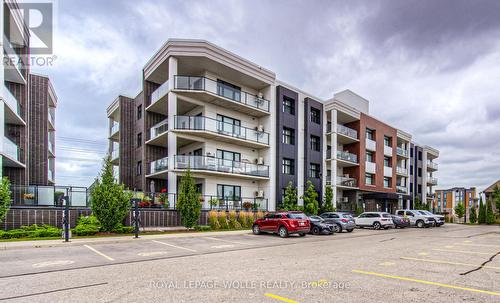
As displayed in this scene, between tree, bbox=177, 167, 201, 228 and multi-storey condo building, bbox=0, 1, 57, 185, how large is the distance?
11229 millimetres

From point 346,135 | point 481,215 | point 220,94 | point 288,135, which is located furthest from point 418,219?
point 220,94

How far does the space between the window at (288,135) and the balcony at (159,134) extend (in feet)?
39.2

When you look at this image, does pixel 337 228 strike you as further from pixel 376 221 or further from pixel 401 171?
pixel 401 171

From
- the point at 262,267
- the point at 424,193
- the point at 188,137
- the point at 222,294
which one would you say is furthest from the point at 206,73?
the point at 424,193

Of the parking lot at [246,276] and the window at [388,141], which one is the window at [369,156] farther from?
the parking lot at [246,276]

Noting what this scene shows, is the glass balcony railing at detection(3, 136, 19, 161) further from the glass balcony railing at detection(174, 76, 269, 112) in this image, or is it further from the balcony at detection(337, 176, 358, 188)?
the balcony at detection(337, 176, 358, 188)

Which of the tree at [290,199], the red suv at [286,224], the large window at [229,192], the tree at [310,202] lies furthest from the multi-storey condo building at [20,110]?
the tree at [310,202]

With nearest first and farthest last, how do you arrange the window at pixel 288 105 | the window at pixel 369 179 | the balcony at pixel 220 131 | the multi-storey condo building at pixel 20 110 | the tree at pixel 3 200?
the tree at pixel 3 200, the multi-storey condo building at pixel 20 110, the balcony at pixel 220 131, the window at pixel 288 105, the window at pixel 369 179

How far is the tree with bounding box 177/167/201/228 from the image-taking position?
70.6 ft

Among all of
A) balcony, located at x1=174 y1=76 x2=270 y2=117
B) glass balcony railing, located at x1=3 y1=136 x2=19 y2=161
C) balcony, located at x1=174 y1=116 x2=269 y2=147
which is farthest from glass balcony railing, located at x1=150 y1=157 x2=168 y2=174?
glass balcony railing, located at x1=3 y1=136 x2=19 y2=161

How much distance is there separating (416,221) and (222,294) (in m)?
31.5

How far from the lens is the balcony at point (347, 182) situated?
38003 millimetres

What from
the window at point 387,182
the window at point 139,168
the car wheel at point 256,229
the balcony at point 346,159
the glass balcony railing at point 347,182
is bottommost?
the car wheel at point 256,229

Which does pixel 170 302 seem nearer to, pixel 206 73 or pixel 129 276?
pixel 129 276
